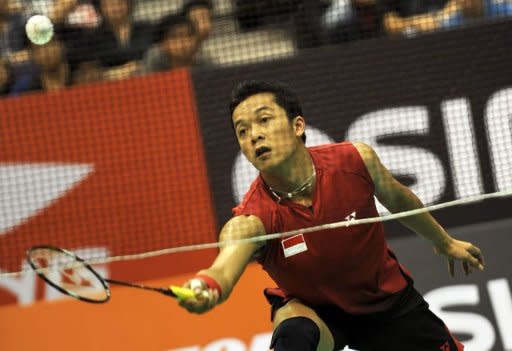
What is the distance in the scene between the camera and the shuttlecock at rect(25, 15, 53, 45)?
6.61 meters

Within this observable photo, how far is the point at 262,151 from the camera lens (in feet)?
14.5

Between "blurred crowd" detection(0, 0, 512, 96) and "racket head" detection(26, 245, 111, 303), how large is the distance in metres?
1.56

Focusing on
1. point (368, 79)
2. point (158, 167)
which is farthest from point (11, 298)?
point (368, 79)

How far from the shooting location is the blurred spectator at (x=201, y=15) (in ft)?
23.2

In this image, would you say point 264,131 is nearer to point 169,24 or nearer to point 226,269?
point 226,269

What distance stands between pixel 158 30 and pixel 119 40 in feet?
0.80

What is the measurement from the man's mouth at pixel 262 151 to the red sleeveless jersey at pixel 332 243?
0.22 meters

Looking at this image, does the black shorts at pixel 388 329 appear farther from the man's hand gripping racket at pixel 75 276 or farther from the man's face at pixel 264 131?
the man's hand gripping racket at pixel 75 276

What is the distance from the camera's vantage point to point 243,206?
4.55 metres

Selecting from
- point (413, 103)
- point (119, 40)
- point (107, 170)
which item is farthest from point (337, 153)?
point (119, 40)

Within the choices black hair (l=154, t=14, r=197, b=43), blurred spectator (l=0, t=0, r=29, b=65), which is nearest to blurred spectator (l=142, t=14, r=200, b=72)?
black hair (l=154, t=14, r=197, b=43)

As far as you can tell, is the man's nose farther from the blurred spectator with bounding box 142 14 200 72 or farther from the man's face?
the blurred spectator with bounding box 142 14 200 72

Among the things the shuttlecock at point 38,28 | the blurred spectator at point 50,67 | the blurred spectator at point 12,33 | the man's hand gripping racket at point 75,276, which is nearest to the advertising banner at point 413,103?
the blurred spectator at point 50,67

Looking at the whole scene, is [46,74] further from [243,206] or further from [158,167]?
→ [243,206]
